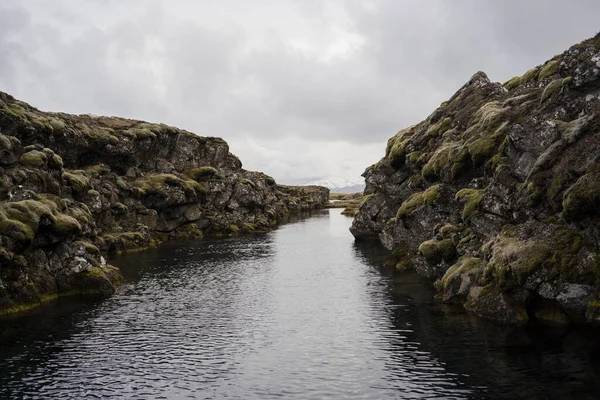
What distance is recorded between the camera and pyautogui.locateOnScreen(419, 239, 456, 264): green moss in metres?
57.3

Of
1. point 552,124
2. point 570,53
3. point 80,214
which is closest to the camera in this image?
point 552,124

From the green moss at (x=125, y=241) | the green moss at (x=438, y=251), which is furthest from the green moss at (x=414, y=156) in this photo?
the green moss at (x=125, y=241)

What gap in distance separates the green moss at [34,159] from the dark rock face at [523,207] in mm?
56957

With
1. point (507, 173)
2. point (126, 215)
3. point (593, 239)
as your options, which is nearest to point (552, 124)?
point (507, 173)

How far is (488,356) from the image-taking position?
111 feet

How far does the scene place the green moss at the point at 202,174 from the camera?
143250 millimetres

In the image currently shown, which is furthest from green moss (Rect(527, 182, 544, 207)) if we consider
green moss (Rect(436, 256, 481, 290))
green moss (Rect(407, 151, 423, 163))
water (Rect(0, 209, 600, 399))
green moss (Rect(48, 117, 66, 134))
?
green moss (Rect(48, 117, 66, 134))

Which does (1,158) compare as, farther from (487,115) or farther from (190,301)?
(487,115)

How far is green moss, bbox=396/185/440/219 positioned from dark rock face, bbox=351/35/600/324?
222 mm

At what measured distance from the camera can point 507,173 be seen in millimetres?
51281

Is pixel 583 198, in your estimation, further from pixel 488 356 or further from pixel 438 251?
pixel 438 251

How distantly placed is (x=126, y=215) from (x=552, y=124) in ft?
302

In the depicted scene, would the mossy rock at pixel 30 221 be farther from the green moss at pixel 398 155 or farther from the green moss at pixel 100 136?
the green moss at pixel 398 155

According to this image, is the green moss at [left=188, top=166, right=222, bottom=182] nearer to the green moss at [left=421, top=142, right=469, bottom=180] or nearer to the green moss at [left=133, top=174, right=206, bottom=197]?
the green moss at [left=133, top=174, right=206, bottom=197]
